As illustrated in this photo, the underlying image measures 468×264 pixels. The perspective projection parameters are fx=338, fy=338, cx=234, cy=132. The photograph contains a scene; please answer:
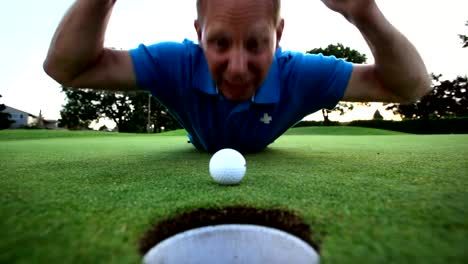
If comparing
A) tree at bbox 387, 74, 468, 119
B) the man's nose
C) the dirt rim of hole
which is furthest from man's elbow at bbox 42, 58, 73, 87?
tree at bbox 387, 74, 468, 119

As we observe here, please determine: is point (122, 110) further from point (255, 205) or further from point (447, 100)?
point (255, 205)

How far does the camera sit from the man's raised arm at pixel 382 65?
2.18 meters

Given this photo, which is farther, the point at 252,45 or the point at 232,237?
the point at 252,45

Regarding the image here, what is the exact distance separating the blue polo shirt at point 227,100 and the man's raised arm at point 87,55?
5.5 inches

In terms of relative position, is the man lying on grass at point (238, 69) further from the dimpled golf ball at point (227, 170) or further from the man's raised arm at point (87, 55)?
the dimpled golf ball at point (227, 170)

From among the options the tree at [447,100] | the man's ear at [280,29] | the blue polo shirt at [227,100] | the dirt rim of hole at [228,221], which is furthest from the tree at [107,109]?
the dirt rim of hole at [228,221]

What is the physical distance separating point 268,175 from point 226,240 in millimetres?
898

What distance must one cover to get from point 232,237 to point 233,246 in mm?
33

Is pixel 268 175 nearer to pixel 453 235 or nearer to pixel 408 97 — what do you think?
pixel 453 235

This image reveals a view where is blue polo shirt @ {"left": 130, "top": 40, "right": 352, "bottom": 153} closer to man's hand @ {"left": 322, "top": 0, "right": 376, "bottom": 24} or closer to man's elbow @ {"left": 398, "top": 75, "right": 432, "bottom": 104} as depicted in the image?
man's elbow @ {"left": 398, "top": 75, "right": 432, "bottom": 104}

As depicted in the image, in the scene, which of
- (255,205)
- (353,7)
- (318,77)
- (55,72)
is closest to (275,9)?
(353,7)

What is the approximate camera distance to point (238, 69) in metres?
2.25

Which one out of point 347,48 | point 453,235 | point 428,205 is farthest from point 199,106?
point 347,48

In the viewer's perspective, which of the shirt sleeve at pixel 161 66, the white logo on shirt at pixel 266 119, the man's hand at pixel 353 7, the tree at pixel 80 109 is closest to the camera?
the man's hand at pixel 353 7
